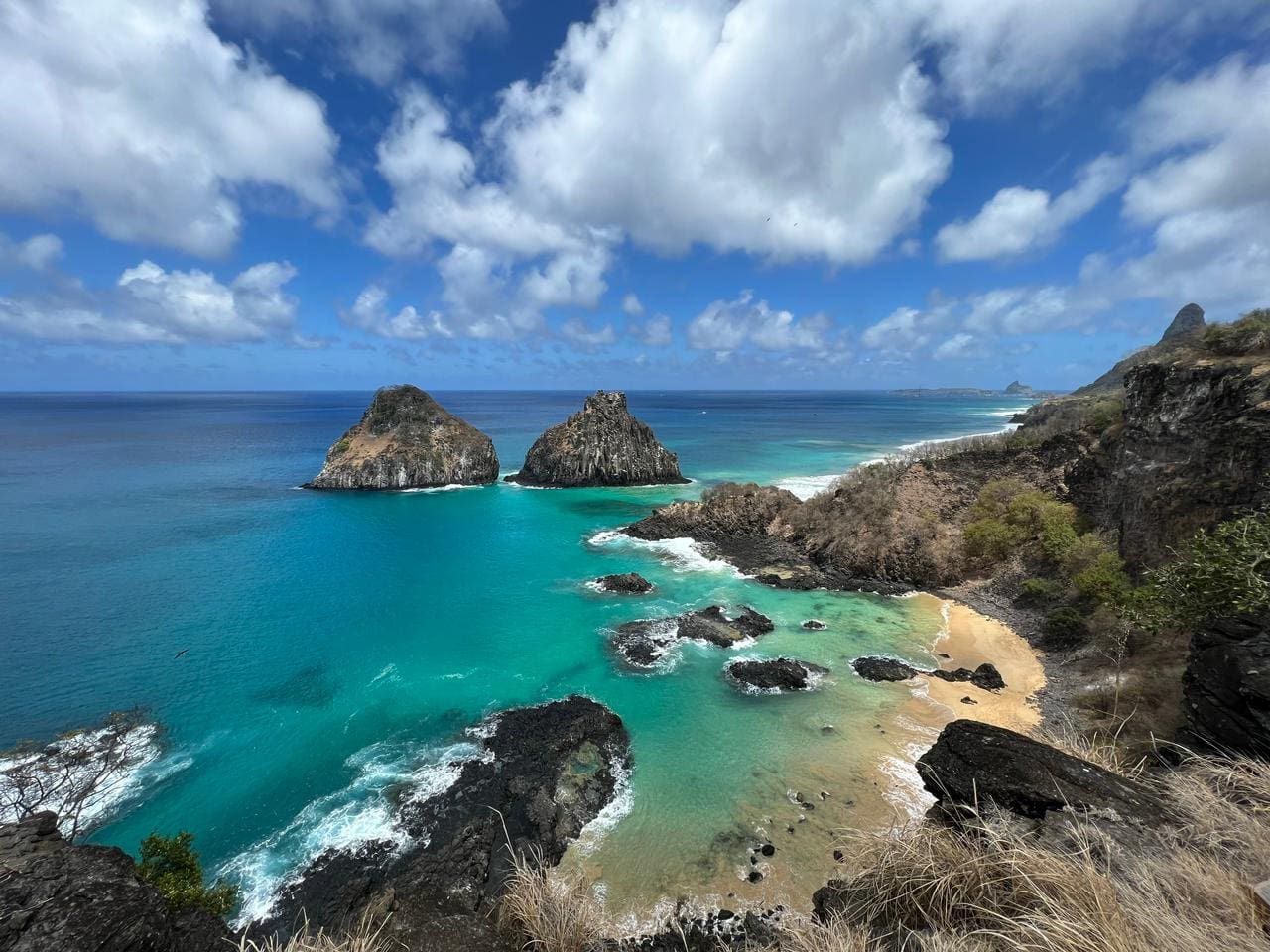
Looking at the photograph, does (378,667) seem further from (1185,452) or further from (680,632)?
(1185,452)

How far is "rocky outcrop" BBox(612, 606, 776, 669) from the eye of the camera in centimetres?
3039

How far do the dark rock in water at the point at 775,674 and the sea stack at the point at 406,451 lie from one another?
65.6m

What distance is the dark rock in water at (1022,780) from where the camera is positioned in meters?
8.08

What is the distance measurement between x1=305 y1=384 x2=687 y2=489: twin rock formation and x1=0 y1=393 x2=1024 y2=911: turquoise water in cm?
1763

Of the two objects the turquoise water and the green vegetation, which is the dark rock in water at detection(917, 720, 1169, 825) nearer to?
the turquoise water

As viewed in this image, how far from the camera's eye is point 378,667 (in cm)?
2959

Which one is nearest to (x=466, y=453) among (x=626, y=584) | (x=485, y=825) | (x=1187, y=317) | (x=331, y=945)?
(x=626, y=584)

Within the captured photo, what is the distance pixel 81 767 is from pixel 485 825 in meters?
17.6

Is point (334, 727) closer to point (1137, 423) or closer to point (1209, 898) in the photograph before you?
point (1209, 898)

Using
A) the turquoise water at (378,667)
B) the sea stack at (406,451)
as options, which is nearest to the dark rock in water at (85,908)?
the turquoise water at (378,667)

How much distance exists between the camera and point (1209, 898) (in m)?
5.48

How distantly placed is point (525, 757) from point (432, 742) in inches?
181

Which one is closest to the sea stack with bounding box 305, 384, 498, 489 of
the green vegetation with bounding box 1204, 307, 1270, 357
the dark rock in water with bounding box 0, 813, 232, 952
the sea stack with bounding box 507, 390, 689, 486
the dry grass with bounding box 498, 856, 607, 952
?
the sea stack with bounding box 507, 390, 689, 486

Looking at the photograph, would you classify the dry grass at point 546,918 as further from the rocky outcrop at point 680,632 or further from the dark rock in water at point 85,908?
the rocky outcrop at point 680,632
